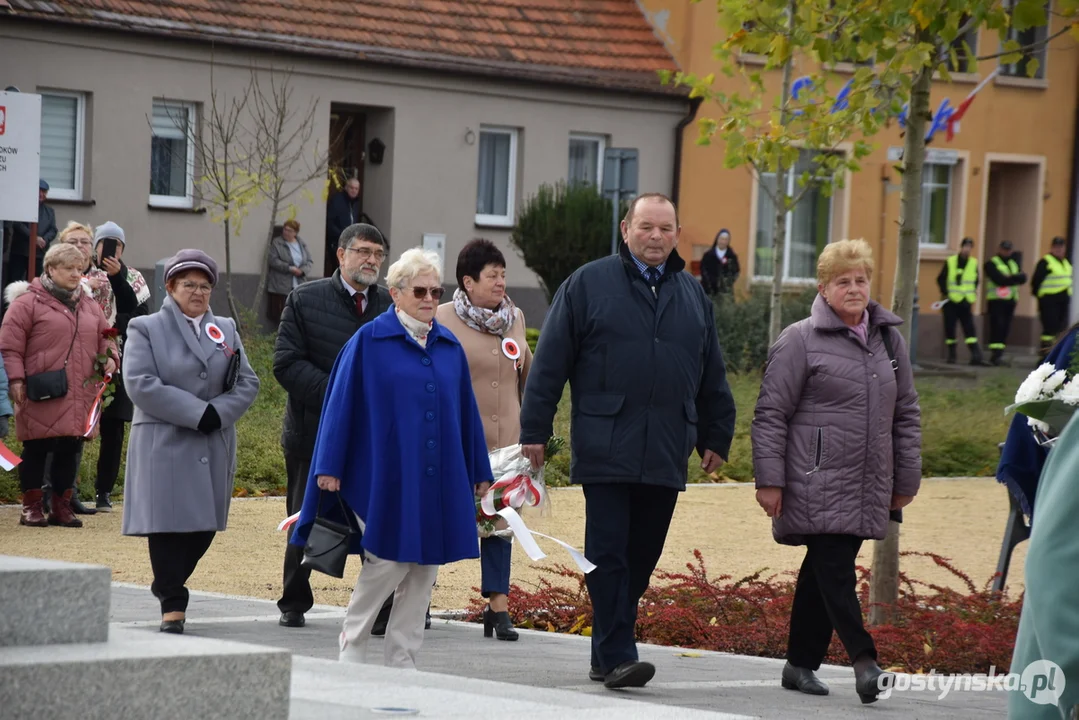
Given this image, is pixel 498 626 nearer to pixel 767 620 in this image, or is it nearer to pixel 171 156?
pixel 767 620

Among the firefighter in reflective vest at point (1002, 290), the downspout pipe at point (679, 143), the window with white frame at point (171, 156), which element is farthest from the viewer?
the firefighter in reflective vest at point (1002, 290)

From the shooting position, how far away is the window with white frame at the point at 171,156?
2538 cm

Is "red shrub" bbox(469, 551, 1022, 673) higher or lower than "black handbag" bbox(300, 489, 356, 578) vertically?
lower

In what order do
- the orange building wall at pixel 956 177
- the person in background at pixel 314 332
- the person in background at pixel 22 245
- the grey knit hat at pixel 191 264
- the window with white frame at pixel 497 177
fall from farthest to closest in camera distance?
the orange building wall at pixel 956 177 → the window with white frame at pixel 497 177 → the person in background at pixel 22 245 → the person in background at pixel 314 332 → the grey knit hat at pixel 191 264

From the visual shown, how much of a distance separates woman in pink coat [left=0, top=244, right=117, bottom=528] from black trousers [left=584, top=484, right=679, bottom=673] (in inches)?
223

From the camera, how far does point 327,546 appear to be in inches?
282

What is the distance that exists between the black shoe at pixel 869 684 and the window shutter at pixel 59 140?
18991 mm

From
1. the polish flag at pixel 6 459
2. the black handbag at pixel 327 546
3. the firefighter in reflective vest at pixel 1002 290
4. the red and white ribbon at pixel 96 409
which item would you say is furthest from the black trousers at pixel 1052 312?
the black handbag at pixel 327 546

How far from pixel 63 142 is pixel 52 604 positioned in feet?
68.1

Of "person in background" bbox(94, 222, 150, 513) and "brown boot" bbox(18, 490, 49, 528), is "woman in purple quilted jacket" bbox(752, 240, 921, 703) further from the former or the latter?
"person in background" bbox(94, 222, 150, 513)

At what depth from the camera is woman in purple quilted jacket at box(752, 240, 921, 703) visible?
24.4 ft

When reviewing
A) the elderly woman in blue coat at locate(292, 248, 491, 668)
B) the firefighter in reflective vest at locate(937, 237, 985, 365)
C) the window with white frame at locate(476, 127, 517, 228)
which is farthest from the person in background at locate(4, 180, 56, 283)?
the firefighter in reflective vest at locate(937, 237, 985, 365)

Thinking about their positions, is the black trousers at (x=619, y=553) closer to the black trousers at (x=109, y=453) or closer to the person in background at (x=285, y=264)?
the black trousers at (x=109, y=453)

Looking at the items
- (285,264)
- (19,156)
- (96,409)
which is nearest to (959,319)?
(285,264)
